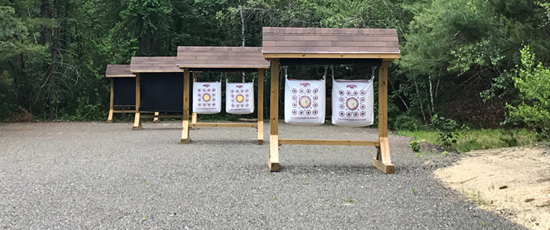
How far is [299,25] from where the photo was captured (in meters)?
20.2

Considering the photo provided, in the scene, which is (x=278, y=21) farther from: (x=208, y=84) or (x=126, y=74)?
(x=208, y=84)

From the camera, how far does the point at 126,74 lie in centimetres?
2095

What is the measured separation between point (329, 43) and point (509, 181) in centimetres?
304

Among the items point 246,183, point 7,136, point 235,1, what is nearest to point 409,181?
point 246,183

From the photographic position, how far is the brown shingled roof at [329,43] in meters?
7.62

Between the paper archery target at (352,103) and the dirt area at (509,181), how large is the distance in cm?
134

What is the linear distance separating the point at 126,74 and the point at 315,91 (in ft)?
47.0

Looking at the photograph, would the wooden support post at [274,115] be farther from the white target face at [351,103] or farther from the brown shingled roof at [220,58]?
the brown shingled roof at [220,58]

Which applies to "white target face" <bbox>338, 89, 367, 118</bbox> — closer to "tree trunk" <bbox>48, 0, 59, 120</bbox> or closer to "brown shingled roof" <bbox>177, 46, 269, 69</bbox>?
"brown shingled roof" <bbox>177, 46, 269, 69</bbox>

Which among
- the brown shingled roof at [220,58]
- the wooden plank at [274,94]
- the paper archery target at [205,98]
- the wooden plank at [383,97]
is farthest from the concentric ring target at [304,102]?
the paper archery target at [205,98]

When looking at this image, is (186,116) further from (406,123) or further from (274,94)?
(406,123)

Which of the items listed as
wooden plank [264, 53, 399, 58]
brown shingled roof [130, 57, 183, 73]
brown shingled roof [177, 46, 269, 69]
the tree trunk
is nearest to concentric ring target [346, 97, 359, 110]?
wooden plank [264, 53, 399, 58]

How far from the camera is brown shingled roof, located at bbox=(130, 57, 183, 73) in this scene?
56.4 feet

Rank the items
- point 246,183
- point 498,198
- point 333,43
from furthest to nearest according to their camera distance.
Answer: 1. point 333,43
2. point 246,183
3. point 498,198
